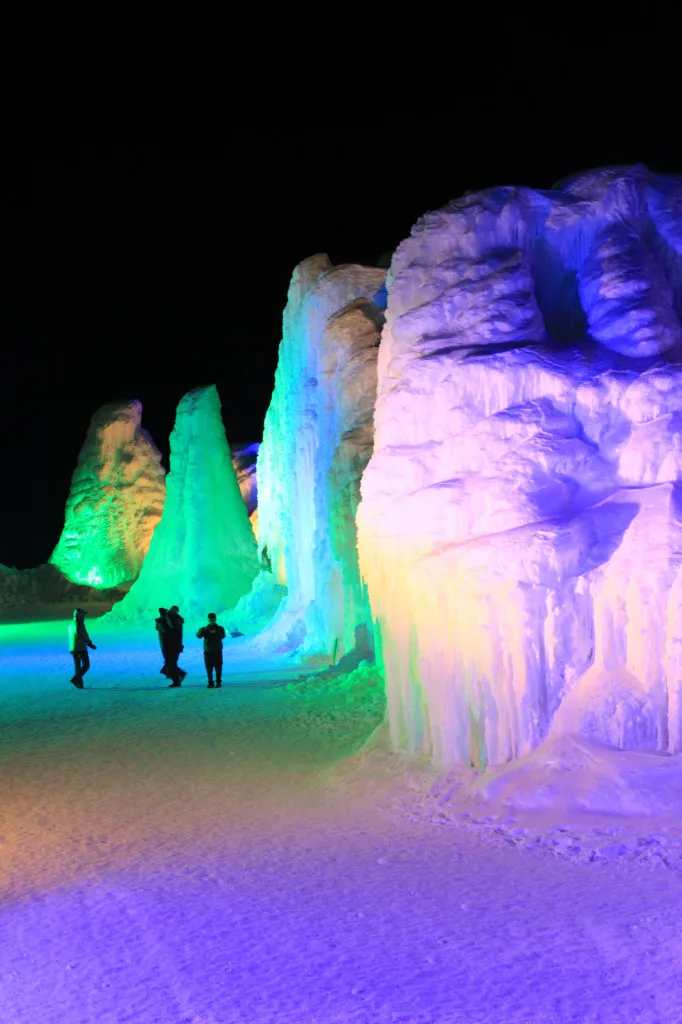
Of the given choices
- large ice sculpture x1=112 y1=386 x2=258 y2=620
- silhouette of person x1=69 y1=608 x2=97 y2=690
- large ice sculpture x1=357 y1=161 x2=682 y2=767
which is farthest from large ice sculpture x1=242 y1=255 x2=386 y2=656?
large ice sculpture x1=357 y1=161 x2=682 y2=767

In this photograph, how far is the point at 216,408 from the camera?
108 feet

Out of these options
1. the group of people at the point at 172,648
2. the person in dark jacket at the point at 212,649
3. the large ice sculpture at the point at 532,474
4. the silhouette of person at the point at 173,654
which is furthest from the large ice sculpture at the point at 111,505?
the large ice sculpture at the point at 532,474

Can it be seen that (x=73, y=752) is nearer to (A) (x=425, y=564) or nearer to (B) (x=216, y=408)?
(A) (x=425, y=564)

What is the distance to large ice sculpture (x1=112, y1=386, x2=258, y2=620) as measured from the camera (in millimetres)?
30234

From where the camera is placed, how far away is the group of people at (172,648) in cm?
1658

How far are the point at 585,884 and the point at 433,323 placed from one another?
20.4 ft

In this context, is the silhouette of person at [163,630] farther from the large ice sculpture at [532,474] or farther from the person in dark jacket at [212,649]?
the large ice sculpture at [532,474]

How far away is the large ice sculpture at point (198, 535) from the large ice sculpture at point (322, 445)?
7.03 feet

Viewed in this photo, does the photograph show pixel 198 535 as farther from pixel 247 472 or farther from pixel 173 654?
pixel 247 472

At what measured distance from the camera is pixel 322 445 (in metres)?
20.8

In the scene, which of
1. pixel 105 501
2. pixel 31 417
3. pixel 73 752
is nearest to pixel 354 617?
pixel 73 752

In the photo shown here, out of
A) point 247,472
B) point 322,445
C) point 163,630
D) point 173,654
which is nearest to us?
point 173,654

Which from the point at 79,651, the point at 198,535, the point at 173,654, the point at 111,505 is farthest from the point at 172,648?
the point at 111,505

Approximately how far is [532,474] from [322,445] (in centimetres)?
1183
